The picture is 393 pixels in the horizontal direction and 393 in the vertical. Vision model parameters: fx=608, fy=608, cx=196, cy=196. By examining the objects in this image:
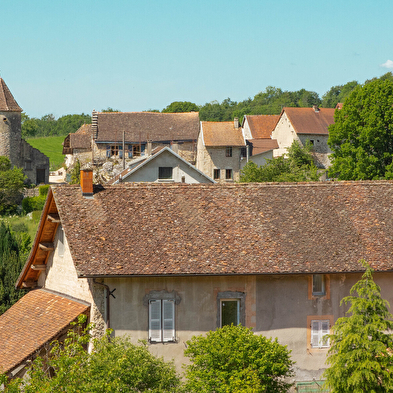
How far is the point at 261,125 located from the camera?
7550 cm

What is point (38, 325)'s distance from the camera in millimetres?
19203

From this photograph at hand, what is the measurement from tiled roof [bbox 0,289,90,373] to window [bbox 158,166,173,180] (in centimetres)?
2163

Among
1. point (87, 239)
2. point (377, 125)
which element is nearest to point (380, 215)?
point (87, 239)

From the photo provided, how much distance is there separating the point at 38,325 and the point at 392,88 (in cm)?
3392

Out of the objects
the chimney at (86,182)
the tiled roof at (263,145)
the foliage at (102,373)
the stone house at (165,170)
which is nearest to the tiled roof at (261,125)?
the tiled roof at (263,145)

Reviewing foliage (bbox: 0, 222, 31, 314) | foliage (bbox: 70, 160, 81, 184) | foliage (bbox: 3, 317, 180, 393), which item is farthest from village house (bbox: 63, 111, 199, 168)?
foliage (bbox: 3, 317, 180, 393)

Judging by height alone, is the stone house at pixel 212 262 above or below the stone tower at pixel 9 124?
below

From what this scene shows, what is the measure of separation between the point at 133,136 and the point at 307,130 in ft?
62.2

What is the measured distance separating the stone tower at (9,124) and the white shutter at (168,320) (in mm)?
53195

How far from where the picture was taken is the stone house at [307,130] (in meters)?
64.2

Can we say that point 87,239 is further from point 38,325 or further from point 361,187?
point 361,187

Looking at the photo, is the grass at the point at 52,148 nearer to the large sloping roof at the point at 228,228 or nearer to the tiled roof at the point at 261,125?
the tiled roof at the point at 261,125

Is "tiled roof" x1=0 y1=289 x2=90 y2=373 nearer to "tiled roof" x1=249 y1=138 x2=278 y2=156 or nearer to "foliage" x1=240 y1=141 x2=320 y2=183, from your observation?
"foliage" x1=240 y1=141 x2=320 y2=183

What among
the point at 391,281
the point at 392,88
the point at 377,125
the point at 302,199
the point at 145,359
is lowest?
the point at 145,359
